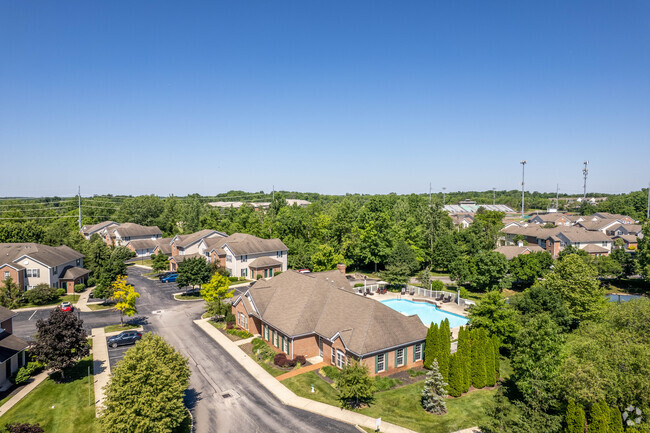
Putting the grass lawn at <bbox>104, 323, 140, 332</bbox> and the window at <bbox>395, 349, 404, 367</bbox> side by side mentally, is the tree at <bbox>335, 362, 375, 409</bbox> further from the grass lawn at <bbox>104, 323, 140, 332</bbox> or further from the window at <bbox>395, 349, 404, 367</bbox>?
the grass lawn at <bbox>104, 323, 140, 332</bbox>

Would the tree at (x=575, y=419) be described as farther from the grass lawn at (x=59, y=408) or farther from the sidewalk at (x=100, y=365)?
the sidewalk at (x=100, y=365)

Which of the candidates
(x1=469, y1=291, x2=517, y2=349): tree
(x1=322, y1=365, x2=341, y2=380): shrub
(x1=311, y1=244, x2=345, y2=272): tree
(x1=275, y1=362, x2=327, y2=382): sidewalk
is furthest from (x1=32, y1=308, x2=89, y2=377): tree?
(x1=311, y1=244, x2=345, y2=272): tree

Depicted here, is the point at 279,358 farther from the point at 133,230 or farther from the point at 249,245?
the point at 133,230

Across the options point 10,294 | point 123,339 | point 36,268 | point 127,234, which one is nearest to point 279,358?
point 123,339

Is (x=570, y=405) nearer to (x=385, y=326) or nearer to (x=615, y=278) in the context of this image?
(x=385, y=326)

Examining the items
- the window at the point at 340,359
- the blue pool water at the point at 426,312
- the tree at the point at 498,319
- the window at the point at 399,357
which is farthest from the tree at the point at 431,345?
the blue pool water at the point at 426,312

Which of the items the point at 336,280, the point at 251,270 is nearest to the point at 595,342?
the point at 336,280
